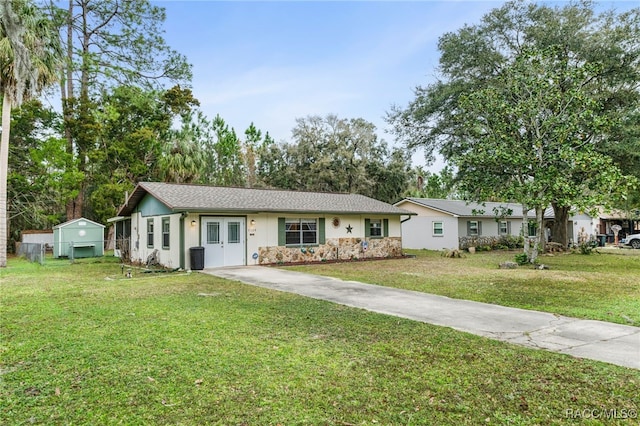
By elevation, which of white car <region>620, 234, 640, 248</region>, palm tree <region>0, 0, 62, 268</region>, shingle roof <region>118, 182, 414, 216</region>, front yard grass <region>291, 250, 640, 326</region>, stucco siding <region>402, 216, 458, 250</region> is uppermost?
palm tree <region>0, 0, 62, 268</region>

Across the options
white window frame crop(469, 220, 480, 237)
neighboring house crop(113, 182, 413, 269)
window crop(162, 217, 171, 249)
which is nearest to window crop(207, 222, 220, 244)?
neighboring house crop(113, 182, 413, 269)

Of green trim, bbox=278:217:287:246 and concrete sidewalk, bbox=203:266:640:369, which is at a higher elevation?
green trim, bbox=278:217:287:246

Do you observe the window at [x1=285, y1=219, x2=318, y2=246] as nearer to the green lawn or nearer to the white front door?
the white front door

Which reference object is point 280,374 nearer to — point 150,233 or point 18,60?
point 150,233

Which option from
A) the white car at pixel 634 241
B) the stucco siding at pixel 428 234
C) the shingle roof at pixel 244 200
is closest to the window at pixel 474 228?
the stucco siding at pixel 428 234

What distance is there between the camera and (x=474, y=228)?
25.5 meters

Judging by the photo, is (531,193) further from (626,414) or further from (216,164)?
(216,164)

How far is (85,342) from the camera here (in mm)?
5078

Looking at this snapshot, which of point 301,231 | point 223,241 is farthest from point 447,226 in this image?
point 223,241

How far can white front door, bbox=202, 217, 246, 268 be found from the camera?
14305 mm

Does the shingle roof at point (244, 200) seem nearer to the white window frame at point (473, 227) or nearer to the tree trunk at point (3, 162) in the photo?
the tree trunk at point (3, 162)

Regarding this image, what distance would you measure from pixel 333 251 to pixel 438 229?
9.83 meters

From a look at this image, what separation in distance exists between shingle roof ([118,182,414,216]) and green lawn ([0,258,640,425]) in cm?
750

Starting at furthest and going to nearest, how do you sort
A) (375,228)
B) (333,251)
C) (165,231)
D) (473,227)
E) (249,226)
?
(473,227) < (375,228) < (333,251) < (249,226) < (165,231)
